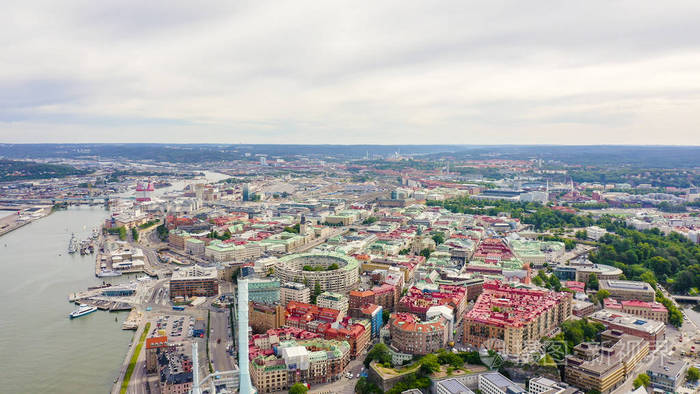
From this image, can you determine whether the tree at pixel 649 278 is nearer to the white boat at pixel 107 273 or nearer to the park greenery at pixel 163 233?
the white boat at pixel 107 273

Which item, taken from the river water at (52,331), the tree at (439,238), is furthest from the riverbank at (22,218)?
the tree at (439,238)

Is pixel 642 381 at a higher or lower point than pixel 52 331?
higher

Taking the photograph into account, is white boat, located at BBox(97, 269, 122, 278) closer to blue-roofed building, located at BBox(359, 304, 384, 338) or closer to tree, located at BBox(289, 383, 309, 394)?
blue-roofed building, located at BBox(359, 304, 384, 338)

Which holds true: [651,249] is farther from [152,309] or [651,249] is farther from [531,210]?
[152,309]

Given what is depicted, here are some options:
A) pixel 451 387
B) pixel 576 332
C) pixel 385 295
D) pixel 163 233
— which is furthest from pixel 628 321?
pixel 163 233

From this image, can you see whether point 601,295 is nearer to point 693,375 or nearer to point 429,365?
point 693,375

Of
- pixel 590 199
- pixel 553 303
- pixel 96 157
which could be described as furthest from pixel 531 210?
pixel 96 157

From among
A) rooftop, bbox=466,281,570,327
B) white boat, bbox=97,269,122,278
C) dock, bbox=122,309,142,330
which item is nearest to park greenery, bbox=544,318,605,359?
rooftop, bbox=466,281,570,327
